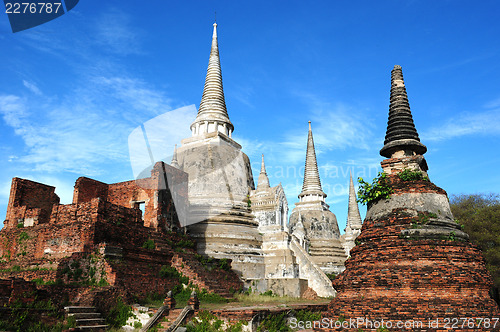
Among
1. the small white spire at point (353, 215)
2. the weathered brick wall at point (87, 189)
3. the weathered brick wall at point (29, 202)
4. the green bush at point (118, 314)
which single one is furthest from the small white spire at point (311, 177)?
the green bush at point (118, 314)

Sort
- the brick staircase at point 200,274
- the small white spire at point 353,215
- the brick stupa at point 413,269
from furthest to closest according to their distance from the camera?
the small white spire at point 353,215 < the brick staircase at point 200,274 < the brick stupa at point 413,269

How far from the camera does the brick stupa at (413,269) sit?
9000mm

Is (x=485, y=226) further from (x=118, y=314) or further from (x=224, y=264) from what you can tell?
(x=118, y=314)

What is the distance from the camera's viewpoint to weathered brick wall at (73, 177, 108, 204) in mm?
19516

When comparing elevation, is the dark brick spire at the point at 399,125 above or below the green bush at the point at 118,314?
above

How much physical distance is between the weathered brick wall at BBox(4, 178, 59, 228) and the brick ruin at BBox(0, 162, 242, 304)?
0.04 metres

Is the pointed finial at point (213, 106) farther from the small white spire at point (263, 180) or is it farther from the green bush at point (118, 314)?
the green bush at point (118, 314)

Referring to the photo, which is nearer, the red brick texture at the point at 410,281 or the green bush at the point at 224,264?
the red brick texture at the point at 410,281

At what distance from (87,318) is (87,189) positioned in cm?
1002

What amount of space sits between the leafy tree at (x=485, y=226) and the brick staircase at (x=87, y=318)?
79.5 feet

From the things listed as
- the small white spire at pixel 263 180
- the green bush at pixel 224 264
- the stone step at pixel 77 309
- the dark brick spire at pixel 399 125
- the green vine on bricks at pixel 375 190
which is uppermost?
the small white spire at pixel 263 180

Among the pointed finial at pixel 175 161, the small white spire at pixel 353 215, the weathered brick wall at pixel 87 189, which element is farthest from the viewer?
the small white spire at pixel 353 215

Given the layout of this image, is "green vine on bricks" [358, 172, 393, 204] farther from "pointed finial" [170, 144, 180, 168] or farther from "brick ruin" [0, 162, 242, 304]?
"pointed finial" [170, 144, 180, 168]

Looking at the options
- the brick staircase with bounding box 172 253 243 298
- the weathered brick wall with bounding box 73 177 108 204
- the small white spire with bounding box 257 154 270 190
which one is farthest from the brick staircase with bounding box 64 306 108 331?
the small white spire with bounding box 257 154 270 190
